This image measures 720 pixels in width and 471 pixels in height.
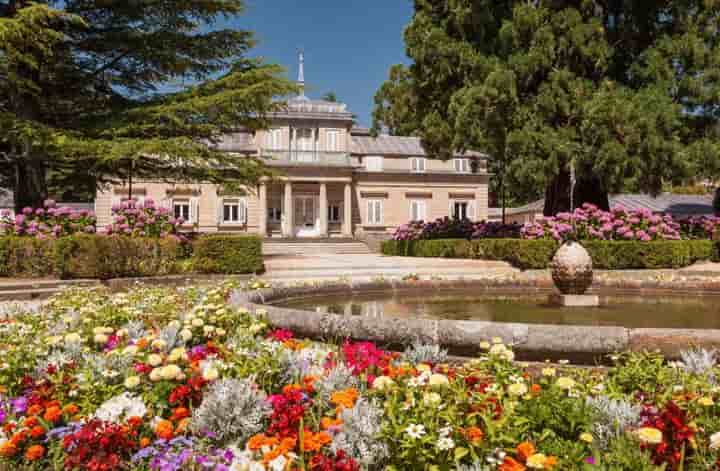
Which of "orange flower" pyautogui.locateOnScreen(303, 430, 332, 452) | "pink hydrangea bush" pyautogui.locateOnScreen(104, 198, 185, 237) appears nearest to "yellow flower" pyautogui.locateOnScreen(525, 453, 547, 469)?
"orange flower" pyautogui.locateOnScreen(303, 430, 332, 452)

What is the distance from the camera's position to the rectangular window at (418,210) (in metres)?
39.6

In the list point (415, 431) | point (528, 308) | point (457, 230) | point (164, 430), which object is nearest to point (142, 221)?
point (528, 308)

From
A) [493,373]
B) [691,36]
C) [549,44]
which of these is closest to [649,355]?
[493,373]

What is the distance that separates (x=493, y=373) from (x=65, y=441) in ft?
7.41

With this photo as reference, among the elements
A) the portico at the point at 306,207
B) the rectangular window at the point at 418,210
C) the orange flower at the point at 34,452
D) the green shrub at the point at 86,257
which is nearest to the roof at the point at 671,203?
the rectangular window at the point at 418,210

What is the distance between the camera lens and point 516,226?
72.4 feet

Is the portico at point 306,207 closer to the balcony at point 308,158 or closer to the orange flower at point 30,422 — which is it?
the balcony at point 308,158

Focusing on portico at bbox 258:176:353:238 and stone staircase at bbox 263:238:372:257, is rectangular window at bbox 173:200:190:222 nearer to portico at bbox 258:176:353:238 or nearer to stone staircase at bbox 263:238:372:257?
portico at bbox 258:176:353:238

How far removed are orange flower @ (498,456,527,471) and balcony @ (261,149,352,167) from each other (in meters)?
34.8

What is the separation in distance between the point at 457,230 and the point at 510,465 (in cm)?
2295

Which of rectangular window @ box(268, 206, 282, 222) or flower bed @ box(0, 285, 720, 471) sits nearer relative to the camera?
flower bed @ box(0, 285, 720, 471)

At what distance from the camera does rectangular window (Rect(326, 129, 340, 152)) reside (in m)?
37.7

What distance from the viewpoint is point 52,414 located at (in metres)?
2.72

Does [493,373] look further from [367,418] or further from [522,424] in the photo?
[367,418]
